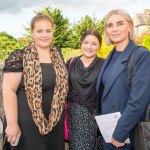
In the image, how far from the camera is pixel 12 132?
149 inches

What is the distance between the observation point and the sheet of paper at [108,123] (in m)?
3.47

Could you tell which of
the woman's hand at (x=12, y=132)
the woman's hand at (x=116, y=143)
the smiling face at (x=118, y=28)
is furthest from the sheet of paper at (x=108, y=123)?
the woman's hand at (x=12, y=132)

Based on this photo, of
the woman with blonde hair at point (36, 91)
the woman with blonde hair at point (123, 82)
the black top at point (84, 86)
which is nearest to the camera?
the woman with blonde hair at point (123, 82)

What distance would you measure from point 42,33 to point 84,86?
79 centimetres

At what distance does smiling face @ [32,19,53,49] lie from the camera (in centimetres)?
386

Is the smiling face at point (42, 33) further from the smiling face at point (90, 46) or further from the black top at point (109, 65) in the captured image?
the black top at point (109, 65)

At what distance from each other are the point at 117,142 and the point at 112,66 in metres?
0.72

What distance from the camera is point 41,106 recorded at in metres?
3.83

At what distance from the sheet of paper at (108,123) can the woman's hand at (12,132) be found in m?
0.87

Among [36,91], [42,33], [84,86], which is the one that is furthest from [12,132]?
[42,33]

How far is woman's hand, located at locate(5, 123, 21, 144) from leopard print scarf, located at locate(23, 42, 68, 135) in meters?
0.22

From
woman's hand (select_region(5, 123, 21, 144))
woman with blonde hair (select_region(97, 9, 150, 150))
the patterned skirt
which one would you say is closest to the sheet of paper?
woman with blonde hair (select_region(97, 9, 150, 150))

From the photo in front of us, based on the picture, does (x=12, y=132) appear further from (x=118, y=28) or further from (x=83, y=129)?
(x=118, y=28)

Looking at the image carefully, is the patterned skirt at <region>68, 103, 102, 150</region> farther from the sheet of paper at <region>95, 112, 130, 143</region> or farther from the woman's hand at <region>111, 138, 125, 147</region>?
the woman's hand at <region>111, 138, 125, 147</region>
